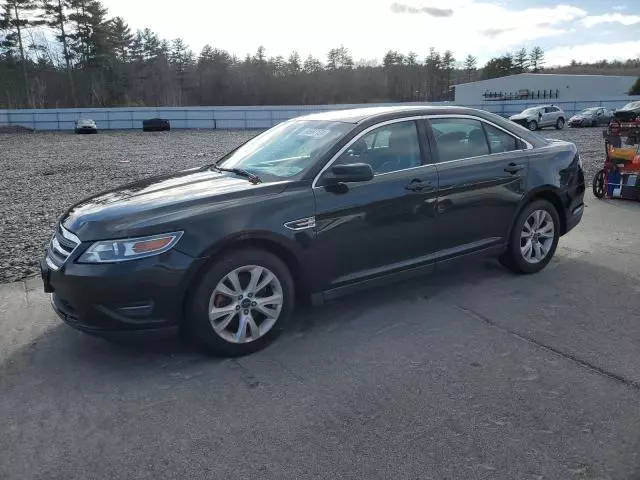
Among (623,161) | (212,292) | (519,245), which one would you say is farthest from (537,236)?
(623,161)

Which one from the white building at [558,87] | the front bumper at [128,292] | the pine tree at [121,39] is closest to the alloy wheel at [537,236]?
the front bumper at [128,292]

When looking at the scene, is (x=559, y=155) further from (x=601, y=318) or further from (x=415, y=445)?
(x=415, y=445)

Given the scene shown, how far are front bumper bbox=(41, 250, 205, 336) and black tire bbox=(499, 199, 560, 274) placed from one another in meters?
3.13

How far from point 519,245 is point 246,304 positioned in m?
2.86

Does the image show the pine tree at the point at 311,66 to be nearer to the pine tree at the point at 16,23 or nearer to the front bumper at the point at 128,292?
the pine tree at the point at 16,23

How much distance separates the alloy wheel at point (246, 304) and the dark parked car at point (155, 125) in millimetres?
41368

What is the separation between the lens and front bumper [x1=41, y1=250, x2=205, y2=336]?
3479mm

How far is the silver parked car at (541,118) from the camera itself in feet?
107

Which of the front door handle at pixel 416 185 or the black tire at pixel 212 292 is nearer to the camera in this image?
the black tire at pixel 212 292

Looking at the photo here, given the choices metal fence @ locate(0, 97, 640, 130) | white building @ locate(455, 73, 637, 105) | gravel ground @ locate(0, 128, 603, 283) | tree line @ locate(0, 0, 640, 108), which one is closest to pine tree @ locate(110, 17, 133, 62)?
tree line @ locate(0, 0, 640, 108)

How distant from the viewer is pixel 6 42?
5875 centimetres

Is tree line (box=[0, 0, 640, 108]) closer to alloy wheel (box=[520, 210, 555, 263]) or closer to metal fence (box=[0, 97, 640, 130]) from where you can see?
metal fence (box=[0, 97, 640, 130])

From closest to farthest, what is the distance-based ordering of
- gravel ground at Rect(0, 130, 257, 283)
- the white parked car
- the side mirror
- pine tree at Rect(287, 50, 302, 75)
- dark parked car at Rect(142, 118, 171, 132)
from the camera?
the side mirror, gravel ground at Rect(0, 130, 257, 283), the white parked car, dark parked car at Rect(142, 118, 171, 132), pine tree at Rect(287, 50, 302, 75)

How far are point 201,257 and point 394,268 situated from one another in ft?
5.36
